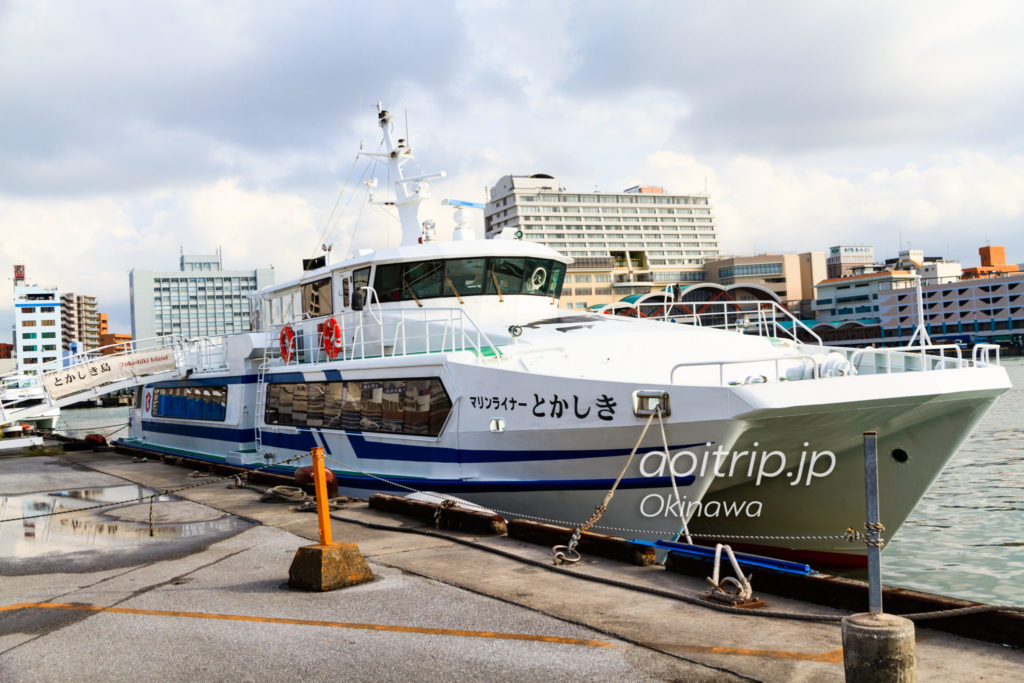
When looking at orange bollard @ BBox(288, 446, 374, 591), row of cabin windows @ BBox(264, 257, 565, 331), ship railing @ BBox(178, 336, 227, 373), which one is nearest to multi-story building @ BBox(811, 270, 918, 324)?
ship railing @ BBox(178, 336, 227, 373)

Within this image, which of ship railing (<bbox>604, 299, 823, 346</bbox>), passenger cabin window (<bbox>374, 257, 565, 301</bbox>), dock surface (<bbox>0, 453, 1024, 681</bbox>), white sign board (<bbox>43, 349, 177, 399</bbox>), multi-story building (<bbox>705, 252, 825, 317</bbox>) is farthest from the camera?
multi-story building (<bbox>705, 252, 825, 317</bbox>)

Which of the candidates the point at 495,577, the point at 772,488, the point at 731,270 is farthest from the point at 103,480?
the point at 731,270

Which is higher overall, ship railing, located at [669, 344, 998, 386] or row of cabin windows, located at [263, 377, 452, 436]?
ship railing, located at [669, 344, 998, 386]

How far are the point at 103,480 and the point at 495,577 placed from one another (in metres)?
12.6

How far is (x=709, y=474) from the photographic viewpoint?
27.2 ft

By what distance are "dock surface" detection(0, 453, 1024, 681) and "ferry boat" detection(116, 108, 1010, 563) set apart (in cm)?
143

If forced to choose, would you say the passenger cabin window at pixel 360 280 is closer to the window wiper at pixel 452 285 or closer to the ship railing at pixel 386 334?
the ship railing at pixel 386 334

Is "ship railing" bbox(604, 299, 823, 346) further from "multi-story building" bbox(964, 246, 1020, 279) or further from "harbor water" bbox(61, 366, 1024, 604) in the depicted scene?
"multi-story building" bbox(964, 246, 1020, 279)

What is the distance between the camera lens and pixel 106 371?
69.3ft

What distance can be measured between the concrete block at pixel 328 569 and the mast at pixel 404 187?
33.4ft

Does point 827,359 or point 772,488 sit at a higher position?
point 827,359

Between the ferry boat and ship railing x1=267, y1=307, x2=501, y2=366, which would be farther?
ship railing x1=267, y1=307, x2=501, y2=366

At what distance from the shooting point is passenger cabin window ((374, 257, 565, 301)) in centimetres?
1320

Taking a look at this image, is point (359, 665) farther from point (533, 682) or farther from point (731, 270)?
point (731, 270)
